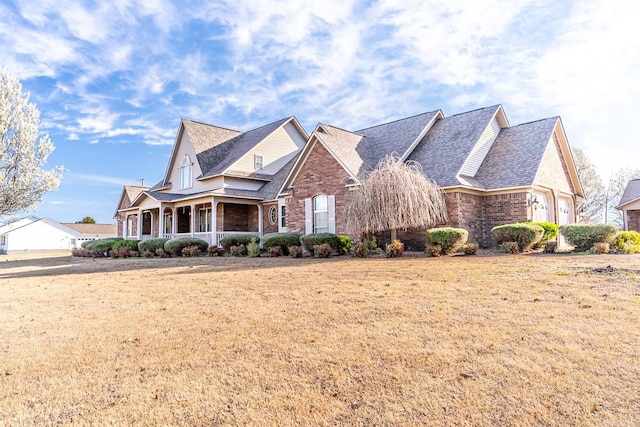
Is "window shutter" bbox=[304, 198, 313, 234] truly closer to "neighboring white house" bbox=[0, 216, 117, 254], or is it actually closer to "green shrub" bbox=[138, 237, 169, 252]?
"green shrub" bbox=[138, 237, 169, 252]

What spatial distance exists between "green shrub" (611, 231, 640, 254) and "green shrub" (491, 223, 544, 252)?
7.43ft

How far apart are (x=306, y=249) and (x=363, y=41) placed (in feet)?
29.1

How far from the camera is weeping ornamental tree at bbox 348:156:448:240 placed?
15.0 meters

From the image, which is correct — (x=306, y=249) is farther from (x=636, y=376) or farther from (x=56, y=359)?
(x=636, y=376)

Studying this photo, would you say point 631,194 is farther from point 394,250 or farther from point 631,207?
point 394,250

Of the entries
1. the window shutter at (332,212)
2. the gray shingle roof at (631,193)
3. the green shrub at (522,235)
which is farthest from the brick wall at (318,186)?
the gray shingle roof at (631,193)

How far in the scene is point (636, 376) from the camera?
141 inches

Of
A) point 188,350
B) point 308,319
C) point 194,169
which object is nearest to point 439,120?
point 194,169

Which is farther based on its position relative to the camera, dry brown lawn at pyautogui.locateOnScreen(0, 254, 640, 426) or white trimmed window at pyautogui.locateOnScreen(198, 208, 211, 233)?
white trimmed window at pyautogui.locateOnScreen(198, 208, 211, 233)

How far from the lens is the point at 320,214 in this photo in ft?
64.0

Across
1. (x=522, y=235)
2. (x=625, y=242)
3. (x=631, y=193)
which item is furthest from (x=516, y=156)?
(x=631, y=193)

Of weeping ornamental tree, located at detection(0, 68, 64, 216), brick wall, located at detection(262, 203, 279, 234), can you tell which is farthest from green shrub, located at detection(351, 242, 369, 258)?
weeping ornamental tree, located at detection(0, 68, 64, 216)

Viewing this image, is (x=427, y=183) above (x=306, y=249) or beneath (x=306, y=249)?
above

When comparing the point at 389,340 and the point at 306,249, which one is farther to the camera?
the point at 306,249
